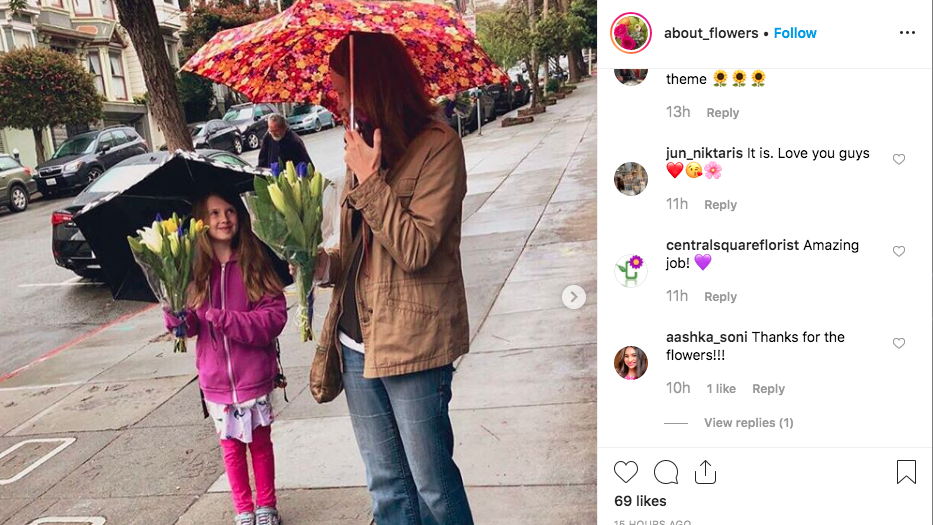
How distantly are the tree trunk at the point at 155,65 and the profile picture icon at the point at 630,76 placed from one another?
5914 millimetres

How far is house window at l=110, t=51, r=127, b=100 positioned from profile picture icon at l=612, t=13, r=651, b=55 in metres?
35.9

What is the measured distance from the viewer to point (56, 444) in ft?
16.9

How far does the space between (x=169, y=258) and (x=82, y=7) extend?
34.1 m

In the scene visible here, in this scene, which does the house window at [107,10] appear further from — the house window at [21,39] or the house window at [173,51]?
the house window at [21,39]

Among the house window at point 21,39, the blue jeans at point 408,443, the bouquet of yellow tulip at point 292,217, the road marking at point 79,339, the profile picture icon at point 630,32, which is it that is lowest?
the road marking at point 79,339

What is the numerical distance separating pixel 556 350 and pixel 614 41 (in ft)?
13.0

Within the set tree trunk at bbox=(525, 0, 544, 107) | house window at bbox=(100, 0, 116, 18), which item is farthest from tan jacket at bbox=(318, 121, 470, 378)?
house window at bbox=(100, 0, 116, 18)

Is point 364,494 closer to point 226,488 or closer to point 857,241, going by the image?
point 226,488

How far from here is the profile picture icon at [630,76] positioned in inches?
65.1

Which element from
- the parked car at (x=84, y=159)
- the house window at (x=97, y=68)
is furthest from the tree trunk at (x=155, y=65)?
the house window at (x=97, y=68)

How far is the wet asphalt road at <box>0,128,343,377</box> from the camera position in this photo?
27.4 feet

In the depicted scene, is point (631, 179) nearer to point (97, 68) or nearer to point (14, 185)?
Result: point (14, 185)

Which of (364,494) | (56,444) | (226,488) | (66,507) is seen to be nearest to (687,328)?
(364,494)

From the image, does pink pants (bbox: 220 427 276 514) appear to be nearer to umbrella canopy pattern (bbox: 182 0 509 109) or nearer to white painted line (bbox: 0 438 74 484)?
umbrella canopy pattern (bbox: 182 0 509 109)
